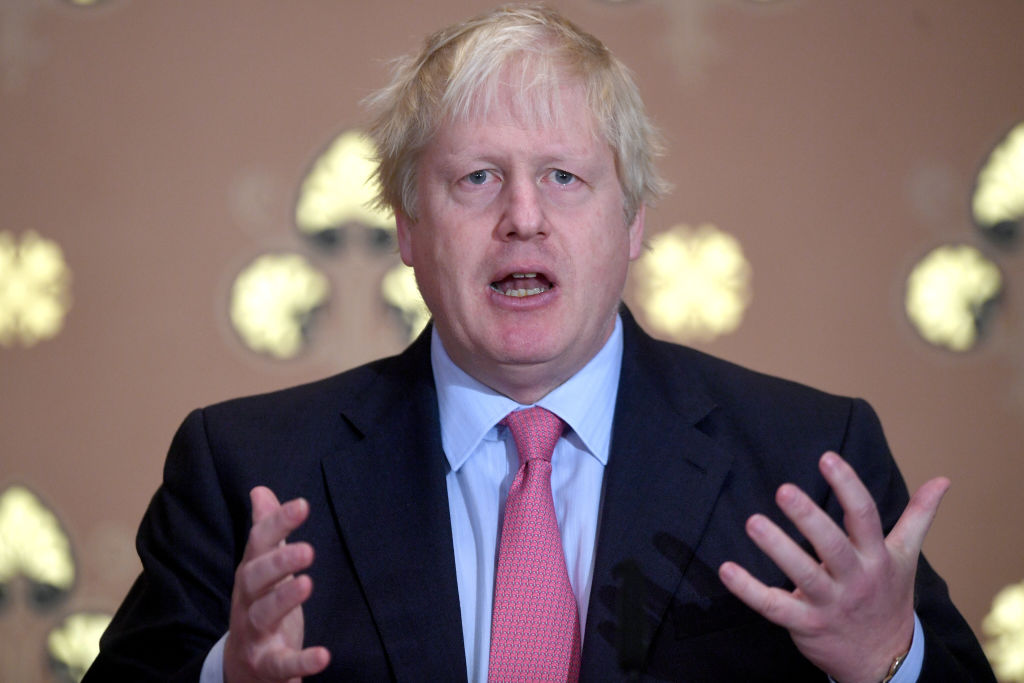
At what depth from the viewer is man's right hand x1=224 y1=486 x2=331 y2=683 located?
1.01m

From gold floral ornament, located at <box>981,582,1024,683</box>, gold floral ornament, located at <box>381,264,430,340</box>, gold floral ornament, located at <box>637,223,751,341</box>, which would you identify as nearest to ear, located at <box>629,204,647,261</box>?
gold floral ornament, located at <box>637,223,751,341</box>

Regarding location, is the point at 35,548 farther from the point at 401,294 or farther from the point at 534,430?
the point at 534,430

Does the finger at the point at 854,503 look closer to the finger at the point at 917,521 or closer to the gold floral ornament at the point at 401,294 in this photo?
the finger at the point at 917,521

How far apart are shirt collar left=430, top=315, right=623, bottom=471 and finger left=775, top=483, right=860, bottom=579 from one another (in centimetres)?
38

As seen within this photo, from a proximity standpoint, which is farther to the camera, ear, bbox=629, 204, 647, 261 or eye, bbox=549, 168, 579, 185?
ear, bbox=629, 204, 647, 261

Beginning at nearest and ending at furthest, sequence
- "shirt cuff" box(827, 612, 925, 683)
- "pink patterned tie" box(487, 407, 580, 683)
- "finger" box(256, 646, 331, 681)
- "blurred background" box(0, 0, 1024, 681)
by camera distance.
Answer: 1. "finger" box(256, 646, 331, 681)
2. "shirt cuff" box(827, 612, 925, 683)
3. "pink patterned tie" box(487, 407, 580, 683)
4. "blurred background" box(0, 0, 1024, 681)

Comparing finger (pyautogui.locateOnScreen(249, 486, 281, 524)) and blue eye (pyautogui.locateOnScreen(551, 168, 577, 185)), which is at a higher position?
blue eye (pyautogui.locateOnScreen(551, 168, 577, 185))

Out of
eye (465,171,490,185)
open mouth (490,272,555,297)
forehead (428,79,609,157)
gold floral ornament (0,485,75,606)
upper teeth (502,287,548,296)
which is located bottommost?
gold floral ornament (0,485,75,606)

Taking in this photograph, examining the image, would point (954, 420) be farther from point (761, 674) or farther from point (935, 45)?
point (761, 674)

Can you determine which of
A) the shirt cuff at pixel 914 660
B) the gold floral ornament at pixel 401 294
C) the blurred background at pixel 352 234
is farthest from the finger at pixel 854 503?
the gold floral ornament at pixel 401 294

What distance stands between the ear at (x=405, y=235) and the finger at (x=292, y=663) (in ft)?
1.90

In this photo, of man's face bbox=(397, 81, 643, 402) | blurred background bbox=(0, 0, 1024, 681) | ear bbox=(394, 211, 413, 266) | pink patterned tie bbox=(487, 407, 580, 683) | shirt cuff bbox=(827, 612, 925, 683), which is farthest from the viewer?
blurred background bbox=(0, 0, 1024, 681)

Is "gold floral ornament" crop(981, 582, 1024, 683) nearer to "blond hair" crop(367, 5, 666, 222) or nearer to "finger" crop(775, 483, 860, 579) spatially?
"blond hair" crop(367, 5, 666, 222)

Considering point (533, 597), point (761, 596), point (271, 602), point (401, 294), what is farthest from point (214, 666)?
point (401, 294)
